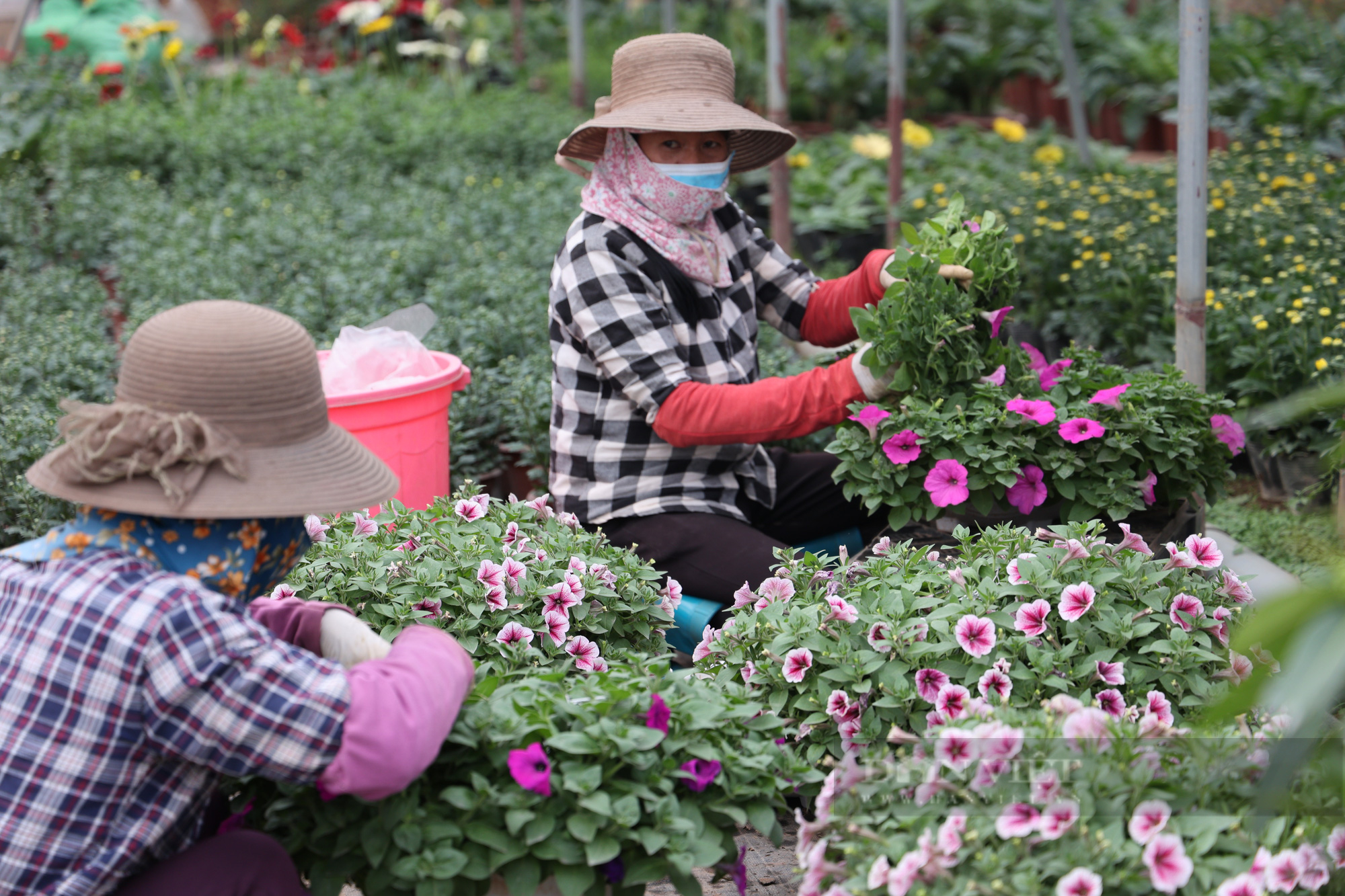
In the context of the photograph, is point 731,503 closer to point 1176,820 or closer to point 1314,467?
point 1176,820

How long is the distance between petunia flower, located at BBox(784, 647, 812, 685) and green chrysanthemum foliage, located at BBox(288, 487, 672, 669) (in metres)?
0.37

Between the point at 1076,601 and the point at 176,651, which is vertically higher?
the point at 176,651

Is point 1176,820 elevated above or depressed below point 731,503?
above

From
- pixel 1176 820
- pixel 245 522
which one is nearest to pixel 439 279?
pixel 245 522

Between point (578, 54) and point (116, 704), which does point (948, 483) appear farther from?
point (578, 54)

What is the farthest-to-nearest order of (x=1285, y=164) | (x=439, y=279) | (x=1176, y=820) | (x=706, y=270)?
1. (x=1285, y=164)
2. (x=439, y=279)
3. (x=706, y=270)
4. (x=1176, y=820)

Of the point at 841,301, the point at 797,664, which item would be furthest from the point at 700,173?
the point at 797,664

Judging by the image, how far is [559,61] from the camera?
9.80 m

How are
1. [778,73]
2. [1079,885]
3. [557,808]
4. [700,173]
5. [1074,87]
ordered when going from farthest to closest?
[1074,87]
[778,73]
[700,173]
[557,808]
[1079,885]

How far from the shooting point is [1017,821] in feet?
4.67

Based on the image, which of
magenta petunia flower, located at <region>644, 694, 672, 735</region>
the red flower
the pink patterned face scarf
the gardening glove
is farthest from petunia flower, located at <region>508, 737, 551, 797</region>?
the red flower

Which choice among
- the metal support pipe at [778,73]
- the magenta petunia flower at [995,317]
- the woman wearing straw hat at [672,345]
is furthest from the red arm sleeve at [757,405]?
the metal support pipe at [778,73]

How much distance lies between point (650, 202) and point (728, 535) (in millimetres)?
728

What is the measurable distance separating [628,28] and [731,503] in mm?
8342
